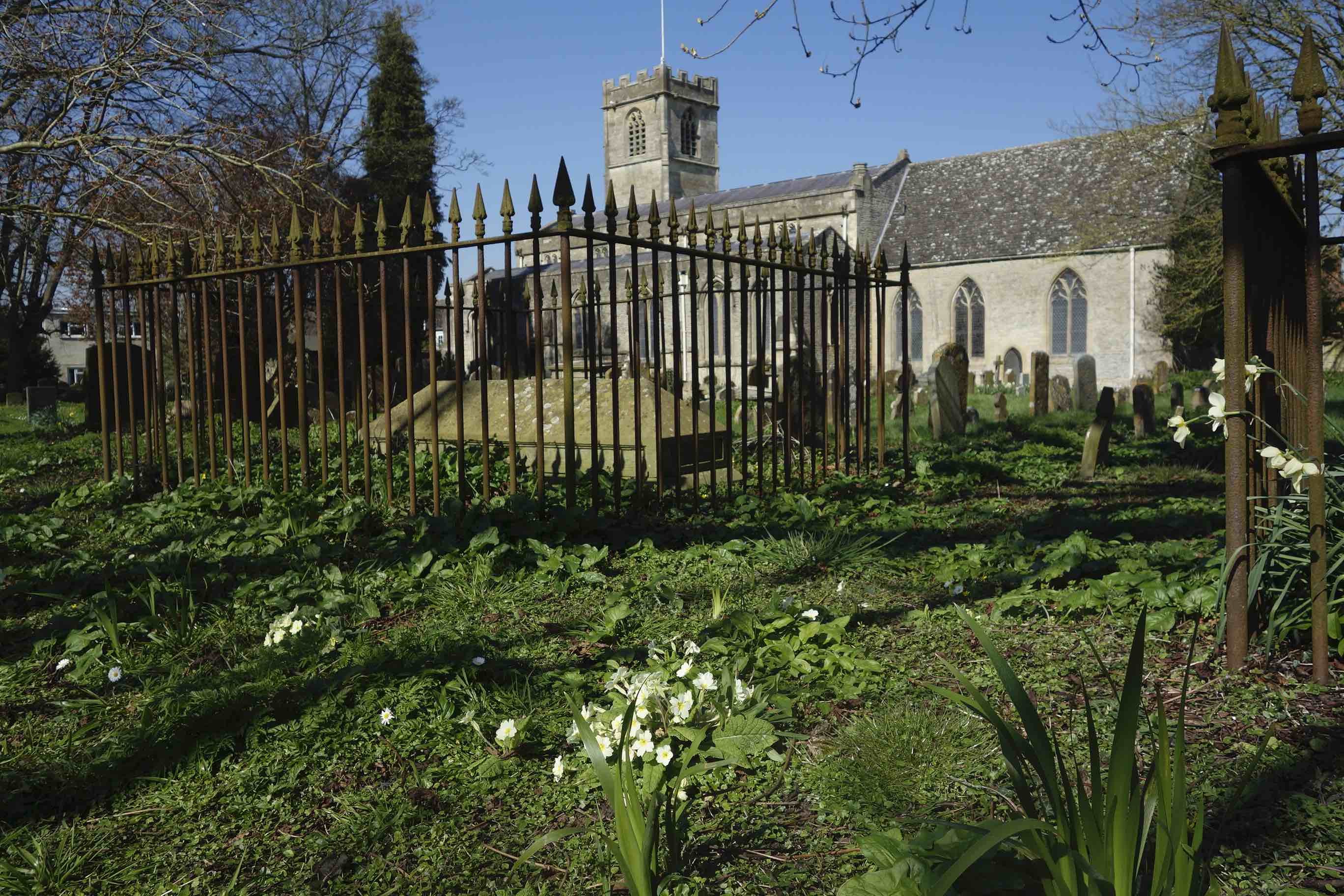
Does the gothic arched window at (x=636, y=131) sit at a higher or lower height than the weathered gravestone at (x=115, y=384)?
higher

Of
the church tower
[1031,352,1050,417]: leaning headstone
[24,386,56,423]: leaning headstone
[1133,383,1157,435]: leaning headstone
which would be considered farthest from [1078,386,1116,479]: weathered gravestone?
the church tower

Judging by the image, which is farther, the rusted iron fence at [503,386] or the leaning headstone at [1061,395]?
the leaning headstone at [1061,395]

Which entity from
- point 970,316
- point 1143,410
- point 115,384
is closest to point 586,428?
point 115,384

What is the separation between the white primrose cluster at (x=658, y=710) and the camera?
235cm

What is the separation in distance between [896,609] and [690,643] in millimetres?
1377

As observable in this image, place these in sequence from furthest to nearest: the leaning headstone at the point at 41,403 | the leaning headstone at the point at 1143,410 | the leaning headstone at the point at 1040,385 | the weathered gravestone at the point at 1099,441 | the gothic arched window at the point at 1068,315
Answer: the gothic arched window at the point at 1068,315, the leaning headstone at the point at 1040,385, the leaning headstone at the point at 41,403, the leaning headstone at the point at 1143,410, the weathered gravestone at the point at 1099,441

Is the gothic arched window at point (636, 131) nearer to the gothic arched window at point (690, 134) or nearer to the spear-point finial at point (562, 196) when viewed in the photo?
the gothic arched window at point (690, 134)

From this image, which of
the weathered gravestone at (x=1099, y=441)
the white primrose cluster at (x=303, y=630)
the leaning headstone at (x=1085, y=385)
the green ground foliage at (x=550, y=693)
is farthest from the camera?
the leaning headstone at (x=1085, y=385)

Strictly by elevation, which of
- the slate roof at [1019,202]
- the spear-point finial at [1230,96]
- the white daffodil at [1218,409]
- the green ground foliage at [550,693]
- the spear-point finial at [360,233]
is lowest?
the green ground foliage at [550,693]

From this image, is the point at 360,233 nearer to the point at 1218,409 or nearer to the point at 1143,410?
the point at 1218,409

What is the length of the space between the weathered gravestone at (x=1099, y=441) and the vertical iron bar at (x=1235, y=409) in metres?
5.44

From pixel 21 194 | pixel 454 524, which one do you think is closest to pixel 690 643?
pixel 454 524

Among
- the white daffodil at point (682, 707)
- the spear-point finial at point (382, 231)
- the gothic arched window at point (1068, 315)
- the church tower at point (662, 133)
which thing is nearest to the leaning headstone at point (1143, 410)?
the spear-point finial at point (382, 231)

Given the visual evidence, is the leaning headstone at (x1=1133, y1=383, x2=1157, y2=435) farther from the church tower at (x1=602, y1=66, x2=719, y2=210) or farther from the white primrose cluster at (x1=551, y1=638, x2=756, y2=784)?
the church tower at (x1=602, y1=66, x2=719, y2=210)
